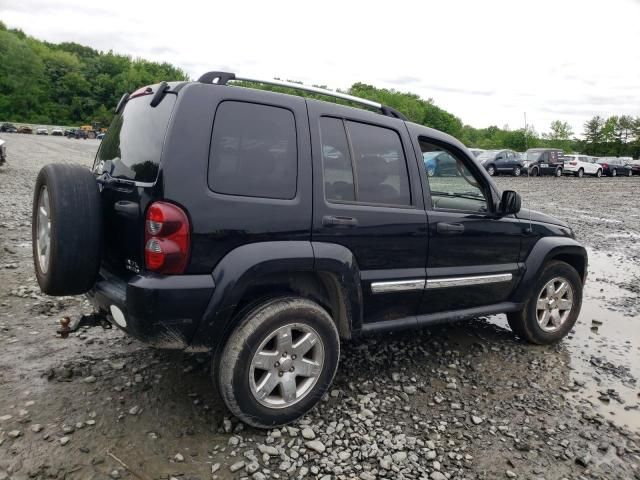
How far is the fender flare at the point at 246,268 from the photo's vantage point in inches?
108

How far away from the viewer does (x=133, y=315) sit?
8.77 feet

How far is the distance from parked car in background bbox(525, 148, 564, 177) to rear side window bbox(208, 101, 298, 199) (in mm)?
31032

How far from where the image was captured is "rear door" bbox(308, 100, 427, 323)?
3.16 m

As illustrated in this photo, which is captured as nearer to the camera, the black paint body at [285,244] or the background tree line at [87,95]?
the black paint body at [285,244]

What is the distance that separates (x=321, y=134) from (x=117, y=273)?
1510mm

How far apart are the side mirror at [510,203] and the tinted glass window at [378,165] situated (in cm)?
93

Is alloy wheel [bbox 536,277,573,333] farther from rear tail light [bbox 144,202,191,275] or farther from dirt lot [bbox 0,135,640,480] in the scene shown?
rear tail light [bbox 144,202,191,275]

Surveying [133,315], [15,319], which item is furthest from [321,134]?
[15,319]

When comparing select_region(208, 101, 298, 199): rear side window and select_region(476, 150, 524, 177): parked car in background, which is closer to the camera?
select_region(208, 101, 298, 199): rear side window

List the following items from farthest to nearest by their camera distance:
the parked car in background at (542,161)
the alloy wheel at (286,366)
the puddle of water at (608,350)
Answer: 1. the parked car in background at (542,161)
2. the puddle of water at (608,350)
3. the alloy wheel at (286,366)

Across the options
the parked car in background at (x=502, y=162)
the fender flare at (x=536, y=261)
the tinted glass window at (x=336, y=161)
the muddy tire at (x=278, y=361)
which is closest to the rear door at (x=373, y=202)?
the tinted glass window at (x=336, y=161)

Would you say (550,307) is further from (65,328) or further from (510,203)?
(65,328)

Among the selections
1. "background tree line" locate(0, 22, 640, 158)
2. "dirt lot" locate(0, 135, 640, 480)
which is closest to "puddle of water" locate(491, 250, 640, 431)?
"dirt lot" locate(0, 135, 640, 480)

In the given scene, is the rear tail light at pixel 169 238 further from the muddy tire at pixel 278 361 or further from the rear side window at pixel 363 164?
the rear side window at pixel 363 164
